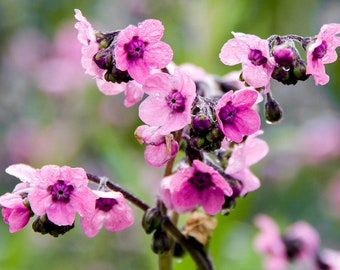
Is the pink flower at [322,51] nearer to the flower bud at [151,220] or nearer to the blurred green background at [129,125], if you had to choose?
the flower bud at [151,220]

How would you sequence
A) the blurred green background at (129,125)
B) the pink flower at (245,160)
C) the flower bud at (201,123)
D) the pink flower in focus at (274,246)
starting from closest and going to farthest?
the flower bud at (201,123)
the pink flower at (245,160)
the pink flower in focus at (274,246)
the blurred green background at (129,125)

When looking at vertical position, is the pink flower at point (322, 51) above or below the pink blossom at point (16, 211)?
above

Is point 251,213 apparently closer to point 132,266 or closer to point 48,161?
point 132,266

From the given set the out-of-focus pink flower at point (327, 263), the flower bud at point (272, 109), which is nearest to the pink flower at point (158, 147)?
the flower bud at point (272, 109)

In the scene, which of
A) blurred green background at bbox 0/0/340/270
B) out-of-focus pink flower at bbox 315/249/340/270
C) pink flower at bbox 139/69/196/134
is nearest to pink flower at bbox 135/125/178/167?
pink flower at bbox 139/69/196/134

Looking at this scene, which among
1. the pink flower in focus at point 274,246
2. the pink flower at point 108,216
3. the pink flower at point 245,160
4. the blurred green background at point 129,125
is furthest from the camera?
the blurred green background at point 129,125

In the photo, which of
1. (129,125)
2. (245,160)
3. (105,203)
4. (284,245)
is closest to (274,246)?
(284,245)

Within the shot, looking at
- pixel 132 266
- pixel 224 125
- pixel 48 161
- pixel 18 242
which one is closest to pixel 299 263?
pixel 224 125
